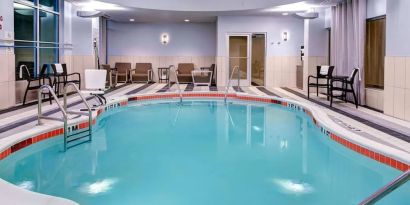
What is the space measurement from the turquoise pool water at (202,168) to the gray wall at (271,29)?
23.5ft

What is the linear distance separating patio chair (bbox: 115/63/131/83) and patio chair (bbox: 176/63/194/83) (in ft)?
6.32

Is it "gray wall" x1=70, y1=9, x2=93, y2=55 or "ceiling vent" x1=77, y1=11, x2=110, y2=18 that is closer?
"ceiling vent" x1=77, y1=11, x2=110, y2=18

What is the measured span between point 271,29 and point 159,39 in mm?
4782

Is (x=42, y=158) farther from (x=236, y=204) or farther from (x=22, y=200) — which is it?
(x=236, y=204)

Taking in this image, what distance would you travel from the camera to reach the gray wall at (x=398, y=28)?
655 cm

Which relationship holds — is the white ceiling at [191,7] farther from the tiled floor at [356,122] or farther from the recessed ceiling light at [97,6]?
the tiled floor at [356,122]

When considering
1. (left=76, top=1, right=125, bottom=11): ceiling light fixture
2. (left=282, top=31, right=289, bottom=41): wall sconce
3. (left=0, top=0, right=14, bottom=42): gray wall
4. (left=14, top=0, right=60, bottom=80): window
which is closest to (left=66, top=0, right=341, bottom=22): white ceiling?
(left=76, top=1, right=125, bottom=11): ceiling light fixture

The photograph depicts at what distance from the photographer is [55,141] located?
5.77 m

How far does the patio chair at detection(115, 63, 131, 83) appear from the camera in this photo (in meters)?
15.7

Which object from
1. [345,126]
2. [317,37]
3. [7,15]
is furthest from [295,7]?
[7,15]

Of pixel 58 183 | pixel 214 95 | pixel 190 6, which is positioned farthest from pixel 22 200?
pixel 190 6

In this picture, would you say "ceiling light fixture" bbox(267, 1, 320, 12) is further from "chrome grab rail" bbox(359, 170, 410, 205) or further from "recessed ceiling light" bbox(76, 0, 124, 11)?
"chrome grab rail" bbox(359, 170, 410, 205)

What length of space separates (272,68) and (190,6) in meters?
3.74

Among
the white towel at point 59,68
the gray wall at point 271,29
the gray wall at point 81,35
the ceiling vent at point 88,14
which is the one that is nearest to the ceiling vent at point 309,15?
the gray wall at point 271,29
